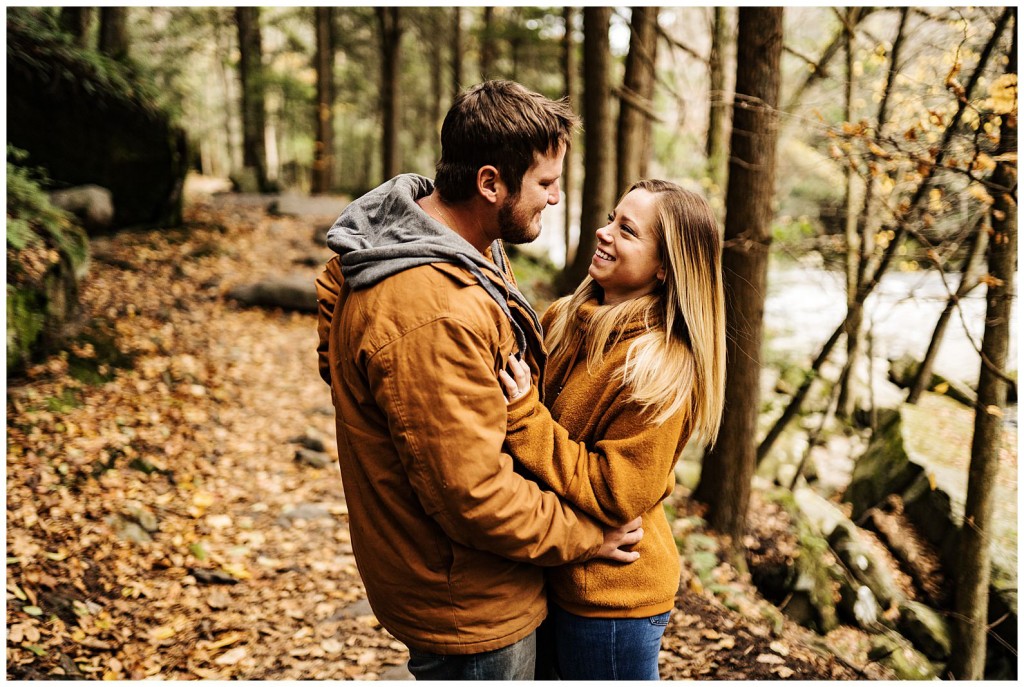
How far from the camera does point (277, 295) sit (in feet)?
31.1

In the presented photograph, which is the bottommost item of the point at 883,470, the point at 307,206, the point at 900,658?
the point at 900,658

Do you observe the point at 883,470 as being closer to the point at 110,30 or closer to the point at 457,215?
the point at 457,215

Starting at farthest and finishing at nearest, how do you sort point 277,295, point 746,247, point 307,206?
point 307,206 < point 277,295 < point 746,247

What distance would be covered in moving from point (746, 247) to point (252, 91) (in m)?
15.1

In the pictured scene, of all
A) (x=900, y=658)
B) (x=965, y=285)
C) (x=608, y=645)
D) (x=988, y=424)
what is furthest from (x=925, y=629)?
(x=608, y=645)

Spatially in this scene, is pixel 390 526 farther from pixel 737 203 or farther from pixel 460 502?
pixel 737 203

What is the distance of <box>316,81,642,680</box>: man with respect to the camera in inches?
66.3

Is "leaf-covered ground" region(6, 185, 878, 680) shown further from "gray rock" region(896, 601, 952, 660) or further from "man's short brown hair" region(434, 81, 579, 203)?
"man's short brown hair" region(434, 81, 579, 203)

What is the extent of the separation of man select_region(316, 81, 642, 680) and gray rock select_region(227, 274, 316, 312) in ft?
25.6

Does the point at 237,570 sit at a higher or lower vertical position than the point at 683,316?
lower

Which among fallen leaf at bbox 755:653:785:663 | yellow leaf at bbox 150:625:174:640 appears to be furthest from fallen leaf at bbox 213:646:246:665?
fallen leaf at bbox 755:653:785:663

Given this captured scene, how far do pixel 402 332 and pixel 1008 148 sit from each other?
15.3 ft

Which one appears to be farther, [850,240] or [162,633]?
[850,240]

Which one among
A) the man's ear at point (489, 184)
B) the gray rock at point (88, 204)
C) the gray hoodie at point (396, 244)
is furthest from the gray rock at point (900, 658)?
the gray rock at point (88, 204)
